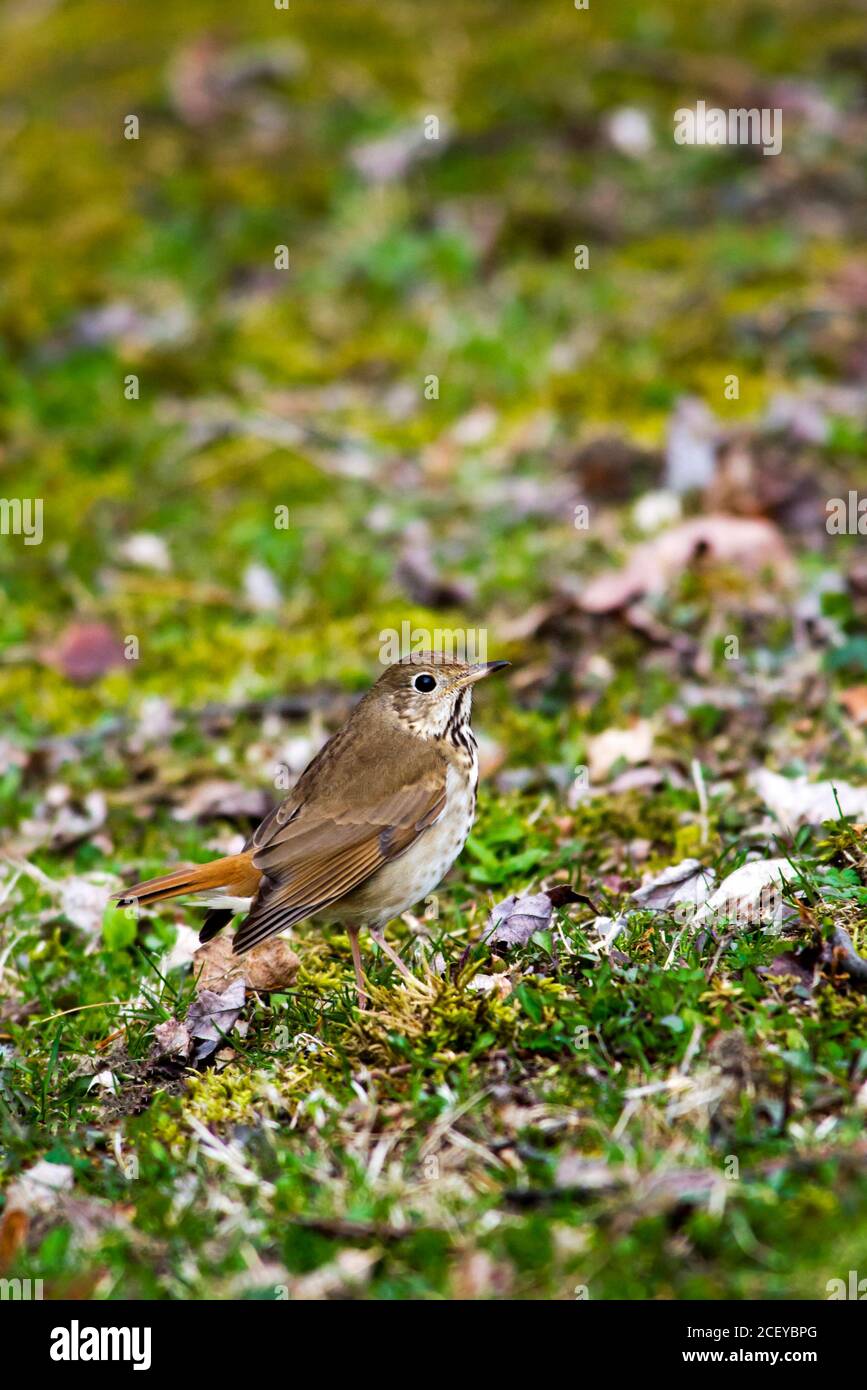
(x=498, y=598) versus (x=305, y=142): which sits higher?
(x=305, y=142)

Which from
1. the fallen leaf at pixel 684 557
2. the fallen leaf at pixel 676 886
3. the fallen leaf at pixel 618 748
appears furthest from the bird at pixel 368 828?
the fallen leaf at pixel 684 557

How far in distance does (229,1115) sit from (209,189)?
29.0 feet

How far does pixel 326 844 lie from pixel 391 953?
17.9 inches

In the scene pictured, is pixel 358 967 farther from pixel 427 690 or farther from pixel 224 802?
pixel 224 802

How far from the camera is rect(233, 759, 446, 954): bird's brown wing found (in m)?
5.05

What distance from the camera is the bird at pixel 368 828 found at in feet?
17.0

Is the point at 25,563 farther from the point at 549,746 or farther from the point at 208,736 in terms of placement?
the point at 549,746

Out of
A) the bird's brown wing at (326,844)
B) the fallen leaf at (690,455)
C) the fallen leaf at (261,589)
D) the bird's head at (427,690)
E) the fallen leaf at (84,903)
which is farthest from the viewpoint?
the fallen leaf at (690,455)

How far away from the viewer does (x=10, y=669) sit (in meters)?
8.19

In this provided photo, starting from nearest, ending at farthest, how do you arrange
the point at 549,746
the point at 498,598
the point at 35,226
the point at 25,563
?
the point at 549,746
the point at 498,598
the point at 25,563
the point at 35,226

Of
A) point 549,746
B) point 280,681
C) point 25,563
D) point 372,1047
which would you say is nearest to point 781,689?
point 549,746

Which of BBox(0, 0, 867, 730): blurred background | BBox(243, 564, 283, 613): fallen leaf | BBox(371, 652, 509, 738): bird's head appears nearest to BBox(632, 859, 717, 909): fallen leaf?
BBox(371, 652, 509, 738): bird's head

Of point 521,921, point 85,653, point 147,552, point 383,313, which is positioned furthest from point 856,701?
point 383,313

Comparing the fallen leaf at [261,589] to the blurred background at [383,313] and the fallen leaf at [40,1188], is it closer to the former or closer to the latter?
the blurred background at [383,313]
